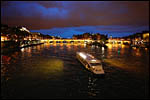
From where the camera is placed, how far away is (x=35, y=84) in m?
24.1

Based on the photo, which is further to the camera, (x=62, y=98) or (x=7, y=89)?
(x=7, y=89)

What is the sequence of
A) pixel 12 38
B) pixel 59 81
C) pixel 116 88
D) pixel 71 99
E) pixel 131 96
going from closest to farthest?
pixel 71 99, pixel 131 96, pixel 116 88, pixel 59 81, pixel 12 38

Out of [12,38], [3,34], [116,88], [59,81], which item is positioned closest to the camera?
[116,88]

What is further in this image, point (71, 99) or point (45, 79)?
point (45, 79)

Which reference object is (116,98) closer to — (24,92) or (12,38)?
(24,92)

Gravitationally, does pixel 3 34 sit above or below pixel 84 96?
above

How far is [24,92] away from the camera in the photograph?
67.7ft

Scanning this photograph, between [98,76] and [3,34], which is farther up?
[3,34]

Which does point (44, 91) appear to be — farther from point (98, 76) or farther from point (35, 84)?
point (98, 76)

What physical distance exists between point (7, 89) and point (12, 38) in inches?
4917

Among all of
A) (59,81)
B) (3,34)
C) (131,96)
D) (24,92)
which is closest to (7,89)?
(24,92)

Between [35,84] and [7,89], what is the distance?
165 inches

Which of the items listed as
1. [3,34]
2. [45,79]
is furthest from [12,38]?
[45,79]

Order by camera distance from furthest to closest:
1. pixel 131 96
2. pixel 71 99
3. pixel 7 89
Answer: pixel 7 89 → pixel 131 96 → pixel 71 99
